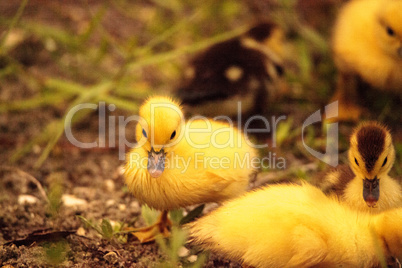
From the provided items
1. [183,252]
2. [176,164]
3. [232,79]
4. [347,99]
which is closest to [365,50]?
[347,99]

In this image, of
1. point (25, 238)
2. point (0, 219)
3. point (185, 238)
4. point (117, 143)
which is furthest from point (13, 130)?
point (185, 238)

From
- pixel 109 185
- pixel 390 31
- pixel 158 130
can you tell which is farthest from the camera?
pixel 390 31

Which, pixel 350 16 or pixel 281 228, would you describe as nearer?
pixel 281 228

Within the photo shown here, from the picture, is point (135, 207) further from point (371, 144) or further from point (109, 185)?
point (371, 144)

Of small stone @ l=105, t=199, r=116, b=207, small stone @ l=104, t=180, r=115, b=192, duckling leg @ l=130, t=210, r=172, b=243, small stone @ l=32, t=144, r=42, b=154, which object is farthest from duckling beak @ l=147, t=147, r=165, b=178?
small stone @ l=32, t=144, r=42, b=154

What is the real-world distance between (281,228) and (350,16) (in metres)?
1.60

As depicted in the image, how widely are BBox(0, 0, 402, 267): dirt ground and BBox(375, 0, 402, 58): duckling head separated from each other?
0.31 meters

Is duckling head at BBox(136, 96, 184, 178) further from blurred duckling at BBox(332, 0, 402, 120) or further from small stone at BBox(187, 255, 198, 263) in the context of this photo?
blurred duckling at BBox(332, 0, 402, 120)

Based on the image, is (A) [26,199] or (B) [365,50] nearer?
(A) [26,199]

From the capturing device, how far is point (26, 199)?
2012mm

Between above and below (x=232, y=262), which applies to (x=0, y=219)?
above

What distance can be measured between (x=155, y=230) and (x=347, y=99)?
1.36 meters

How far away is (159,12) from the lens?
359 centimetres

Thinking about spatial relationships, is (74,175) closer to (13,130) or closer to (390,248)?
(13,130)
